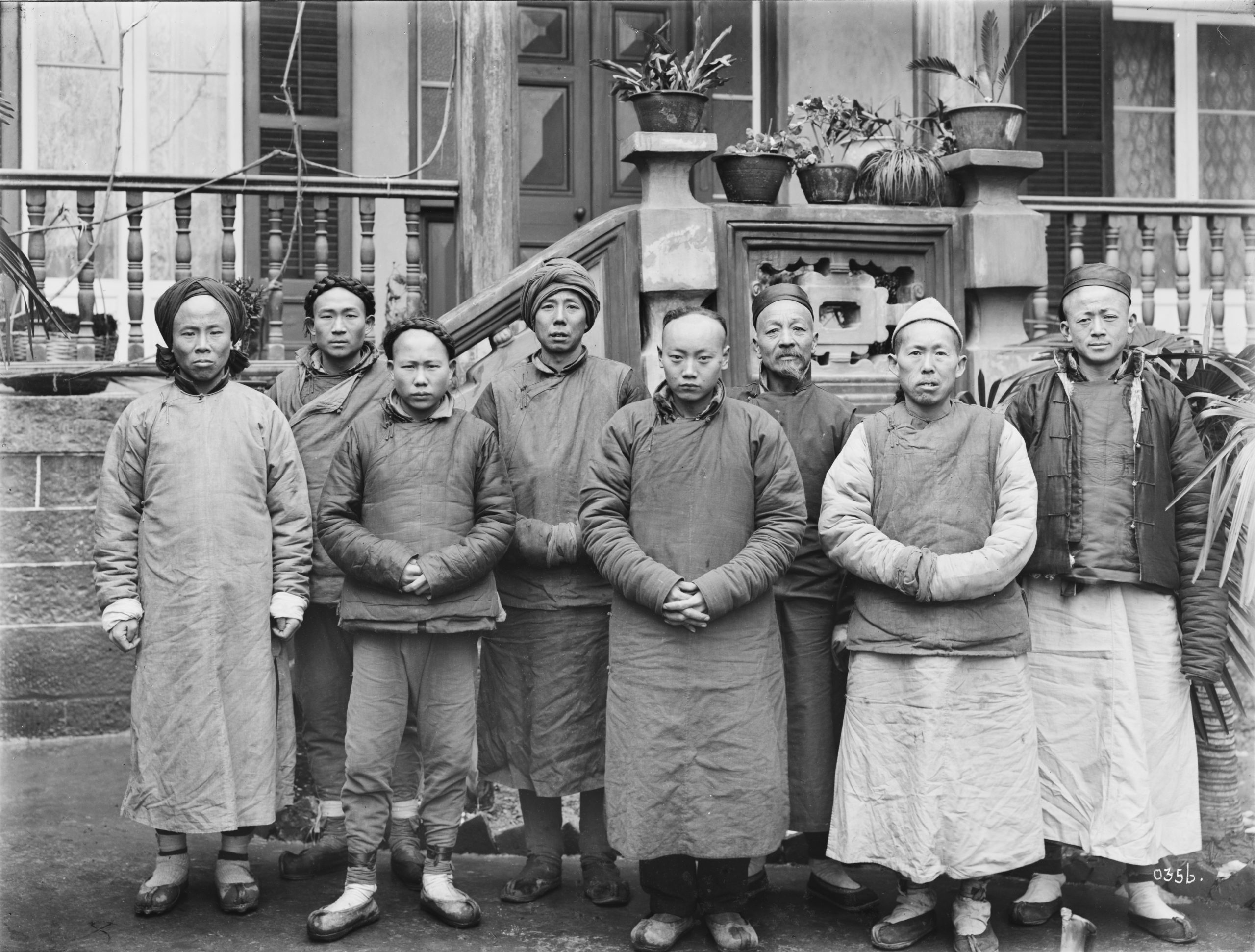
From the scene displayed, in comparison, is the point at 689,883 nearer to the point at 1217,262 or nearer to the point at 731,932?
the point at 731,932

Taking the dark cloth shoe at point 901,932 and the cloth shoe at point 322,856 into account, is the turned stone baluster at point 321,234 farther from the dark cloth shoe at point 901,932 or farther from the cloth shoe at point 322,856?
the dark cloth shoe at point 901,932

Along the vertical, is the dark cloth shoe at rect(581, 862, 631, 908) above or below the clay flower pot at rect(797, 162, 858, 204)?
below

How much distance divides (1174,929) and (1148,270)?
4.50m

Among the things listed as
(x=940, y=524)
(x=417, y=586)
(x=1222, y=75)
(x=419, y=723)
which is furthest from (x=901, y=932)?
(x=1222, y=75)

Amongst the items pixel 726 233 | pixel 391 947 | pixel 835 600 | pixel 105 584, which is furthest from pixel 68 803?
pixel 726 233

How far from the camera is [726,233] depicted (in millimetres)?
6305

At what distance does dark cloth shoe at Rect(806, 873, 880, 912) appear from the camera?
4.34 m

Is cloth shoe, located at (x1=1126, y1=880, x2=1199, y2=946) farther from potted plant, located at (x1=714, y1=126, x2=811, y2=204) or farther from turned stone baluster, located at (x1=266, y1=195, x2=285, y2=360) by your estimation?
turned stone baluster, located at (x1=266, y1=195, x2=285, y2=360)

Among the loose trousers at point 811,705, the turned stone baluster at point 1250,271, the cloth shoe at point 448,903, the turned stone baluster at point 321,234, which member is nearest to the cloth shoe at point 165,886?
the cloth shoe at point 448,903

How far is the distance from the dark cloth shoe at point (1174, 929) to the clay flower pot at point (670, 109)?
381 cm

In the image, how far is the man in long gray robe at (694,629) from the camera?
3.94 metres

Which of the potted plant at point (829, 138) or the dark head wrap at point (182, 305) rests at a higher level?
the potted plant at point (829, 138)

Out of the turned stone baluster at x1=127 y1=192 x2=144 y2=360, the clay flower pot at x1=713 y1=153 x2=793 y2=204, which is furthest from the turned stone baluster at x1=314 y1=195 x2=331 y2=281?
the clay flower pot at x1=713 y1=153 x2=793 y2=204

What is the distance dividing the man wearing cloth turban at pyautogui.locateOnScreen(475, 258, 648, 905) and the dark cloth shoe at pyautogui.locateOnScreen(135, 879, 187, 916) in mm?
1037
